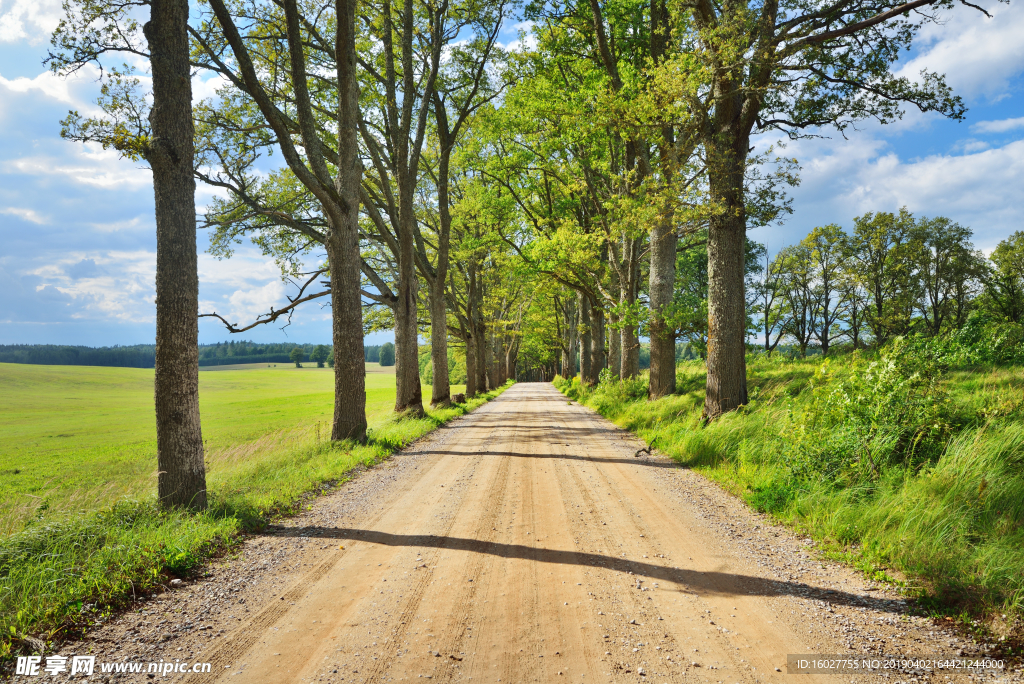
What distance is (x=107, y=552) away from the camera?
13.4 feet

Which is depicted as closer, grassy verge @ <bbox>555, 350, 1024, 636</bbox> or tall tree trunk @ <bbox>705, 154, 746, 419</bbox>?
grassy verge @ <bbox>555, 350, 1024, 636</bbox>

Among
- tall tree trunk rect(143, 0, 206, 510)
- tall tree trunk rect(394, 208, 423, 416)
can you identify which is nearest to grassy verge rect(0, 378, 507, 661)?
tall tree trunk rect(143, 0, 206, 510)

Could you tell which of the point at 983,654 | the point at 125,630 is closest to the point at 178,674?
the point at 125,630

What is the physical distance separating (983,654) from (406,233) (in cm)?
1454

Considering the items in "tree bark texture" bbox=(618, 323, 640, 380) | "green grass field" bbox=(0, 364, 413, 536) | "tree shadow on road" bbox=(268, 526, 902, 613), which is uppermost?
"tree bark texture" bbox=(618, 323, 640, 380)

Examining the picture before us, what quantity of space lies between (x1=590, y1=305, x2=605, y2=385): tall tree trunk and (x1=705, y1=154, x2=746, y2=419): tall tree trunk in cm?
1399

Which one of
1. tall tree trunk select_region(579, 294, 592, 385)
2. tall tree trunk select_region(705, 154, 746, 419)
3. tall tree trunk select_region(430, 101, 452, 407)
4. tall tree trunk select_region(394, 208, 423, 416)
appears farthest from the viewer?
tall tree trunk select_region(579, 294, 592, 385)

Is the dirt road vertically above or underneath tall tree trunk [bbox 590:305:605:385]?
underneath

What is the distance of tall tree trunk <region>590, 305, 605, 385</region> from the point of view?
2386 cm

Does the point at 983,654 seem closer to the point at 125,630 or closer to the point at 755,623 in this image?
the point at 755,623

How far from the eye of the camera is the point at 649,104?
9.41 metres

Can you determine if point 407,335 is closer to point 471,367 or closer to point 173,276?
point 173,276

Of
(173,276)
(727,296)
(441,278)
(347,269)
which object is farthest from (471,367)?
(173,276)

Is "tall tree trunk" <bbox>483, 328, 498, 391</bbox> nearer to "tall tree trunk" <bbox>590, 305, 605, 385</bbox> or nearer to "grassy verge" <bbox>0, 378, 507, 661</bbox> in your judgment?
"tall tree trunk" <bbox>590, 305, 605, 385</bbox>
